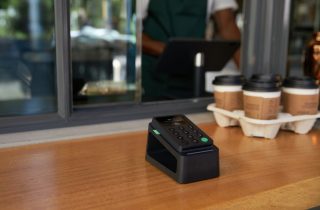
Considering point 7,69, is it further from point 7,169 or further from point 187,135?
point 187,135

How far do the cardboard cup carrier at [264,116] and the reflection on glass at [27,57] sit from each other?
508 millimetres

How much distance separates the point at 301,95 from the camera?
39.1 inches

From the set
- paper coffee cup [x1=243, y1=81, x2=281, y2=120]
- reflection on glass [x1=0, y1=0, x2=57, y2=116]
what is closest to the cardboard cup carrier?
paper coffee cup [x1=243, y1=81, x2=281, y2=120]

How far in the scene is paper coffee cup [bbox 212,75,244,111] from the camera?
1.04 meters

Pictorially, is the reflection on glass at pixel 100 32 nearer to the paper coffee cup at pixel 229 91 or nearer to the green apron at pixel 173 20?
the green apron at pixel 173 20

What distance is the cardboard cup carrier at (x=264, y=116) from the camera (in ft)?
3.06

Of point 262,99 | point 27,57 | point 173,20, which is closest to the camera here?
point 262,99

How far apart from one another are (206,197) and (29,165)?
0.37 m

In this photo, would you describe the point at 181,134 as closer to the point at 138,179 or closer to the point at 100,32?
the point at 138,179

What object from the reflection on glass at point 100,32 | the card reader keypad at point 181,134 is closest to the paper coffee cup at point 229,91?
the card reader keypad at point 181,134

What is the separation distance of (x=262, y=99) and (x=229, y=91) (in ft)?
0.42

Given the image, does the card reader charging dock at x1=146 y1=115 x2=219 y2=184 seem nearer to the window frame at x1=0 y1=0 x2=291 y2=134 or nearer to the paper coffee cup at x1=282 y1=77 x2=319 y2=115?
the window frame at x1=0 y1=0 x2=291 y2=134

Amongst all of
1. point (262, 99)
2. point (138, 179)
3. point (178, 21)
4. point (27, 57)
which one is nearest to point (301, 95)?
point (262, 99)

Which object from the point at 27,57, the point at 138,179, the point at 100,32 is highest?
the point at 100,32
